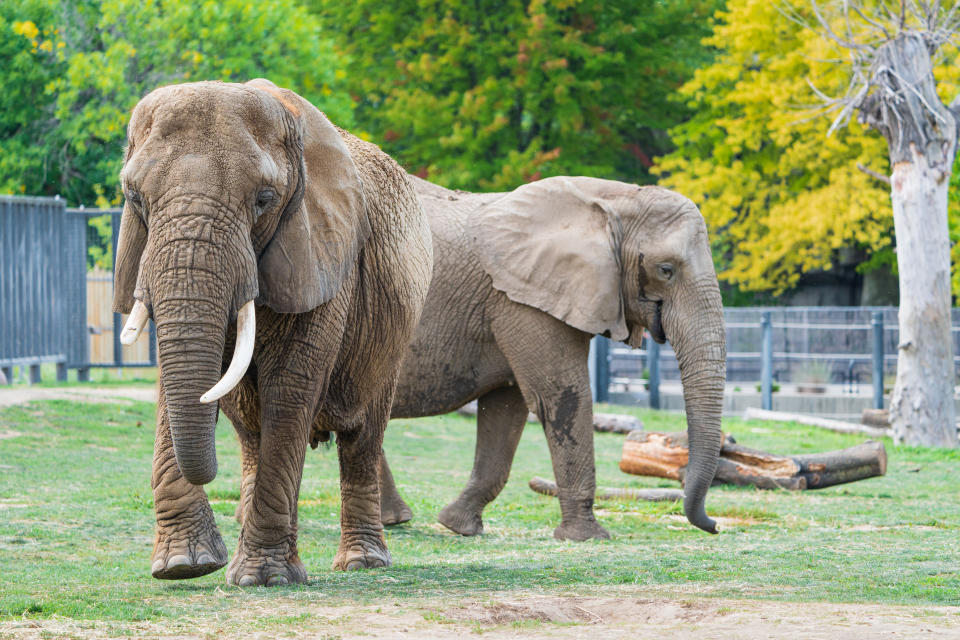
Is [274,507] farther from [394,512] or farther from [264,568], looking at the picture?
[394,512]

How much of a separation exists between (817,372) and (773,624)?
21050 mm

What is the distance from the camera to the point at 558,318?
9.66 metres

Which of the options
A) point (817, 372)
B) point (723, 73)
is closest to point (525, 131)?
point (723, 73)

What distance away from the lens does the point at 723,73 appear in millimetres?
29906

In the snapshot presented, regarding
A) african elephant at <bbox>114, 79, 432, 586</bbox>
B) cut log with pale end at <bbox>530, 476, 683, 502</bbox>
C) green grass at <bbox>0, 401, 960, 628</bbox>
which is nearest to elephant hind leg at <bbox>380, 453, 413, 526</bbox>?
green grass at <bbox>0, 401, 960, 628</bbox>

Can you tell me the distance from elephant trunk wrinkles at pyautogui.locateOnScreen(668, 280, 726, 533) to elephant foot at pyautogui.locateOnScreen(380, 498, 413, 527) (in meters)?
2.02

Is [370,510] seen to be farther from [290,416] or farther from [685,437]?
[685,437]

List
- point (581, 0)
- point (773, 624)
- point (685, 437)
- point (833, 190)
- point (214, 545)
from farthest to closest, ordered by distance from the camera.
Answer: point (581, 0) < point (833, 190) < point (685, 437) < point (214, 545) < point (773, 624)

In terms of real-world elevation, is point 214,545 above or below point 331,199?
below

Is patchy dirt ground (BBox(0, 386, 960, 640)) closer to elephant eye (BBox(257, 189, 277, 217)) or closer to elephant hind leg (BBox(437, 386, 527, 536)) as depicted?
elephant eye (BBox(257, 189, 277, 217))

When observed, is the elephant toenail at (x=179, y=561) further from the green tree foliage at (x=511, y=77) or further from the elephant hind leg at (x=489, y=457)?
the green tree foliage at (x=511, y=77)

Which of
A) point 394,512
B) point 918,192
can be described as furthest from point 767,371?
point 394,512

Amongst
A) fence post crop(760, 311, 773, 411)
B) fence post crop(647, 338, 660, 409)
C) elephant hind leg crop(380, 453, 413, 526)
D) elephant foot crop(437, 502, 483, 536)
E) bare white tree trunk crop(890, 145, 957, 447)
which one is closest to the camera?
elephant foot crop(437, 502, 483, 536)

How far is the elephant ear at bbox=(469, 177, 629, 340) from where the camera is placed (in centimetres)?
963
